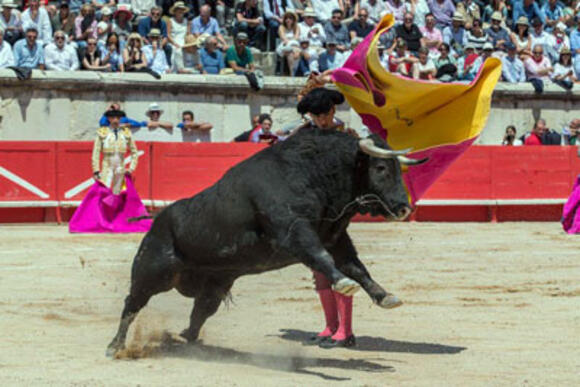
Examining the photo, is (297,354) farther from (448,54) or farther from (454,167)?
(448,54)

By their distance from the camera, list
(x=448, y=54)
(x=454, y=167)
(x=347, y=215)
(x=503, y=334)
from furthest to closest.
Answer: (x=448, y=54) < (x=454, y=167) < (x=503, y=334) < (x=347, y=215)

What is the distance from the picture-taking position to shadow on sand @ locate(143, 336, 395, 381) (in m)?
5.79

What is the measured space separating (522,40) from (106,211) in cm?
805

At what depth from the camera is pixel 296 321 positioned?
733cm

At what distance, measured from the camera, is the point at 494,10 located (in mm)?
19188

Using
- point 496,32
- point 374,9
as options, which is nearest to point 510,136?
point 496,32

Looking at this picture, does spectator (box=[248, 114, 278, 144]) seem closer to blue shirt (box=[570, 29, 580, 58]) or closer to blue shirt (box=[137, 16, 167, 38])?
blue shirt (box=[137, 16, 167, 38])

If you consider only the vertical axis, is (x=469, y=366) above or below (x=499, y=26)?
below

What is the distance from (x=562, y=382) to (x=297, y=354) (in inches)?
59.4

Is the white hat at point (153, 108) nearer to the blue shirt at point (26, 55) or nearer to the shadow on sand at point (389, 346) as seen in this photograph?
the blue shirt at point (26, 55)

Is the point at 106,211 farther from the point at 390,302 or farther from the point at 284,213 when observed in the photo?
the point at 390,302

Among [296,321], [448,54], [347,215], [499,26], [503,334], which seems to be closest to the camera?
[347,215]

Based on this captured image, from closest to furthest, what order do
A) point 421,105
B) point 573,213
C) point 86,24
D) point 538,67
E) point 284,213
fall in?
1. point 284,213
2. point 421,105
3. point 573,213
4. point 86,24
5. point 538,67

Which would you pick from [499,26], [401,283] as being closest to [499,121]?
[499,26]
